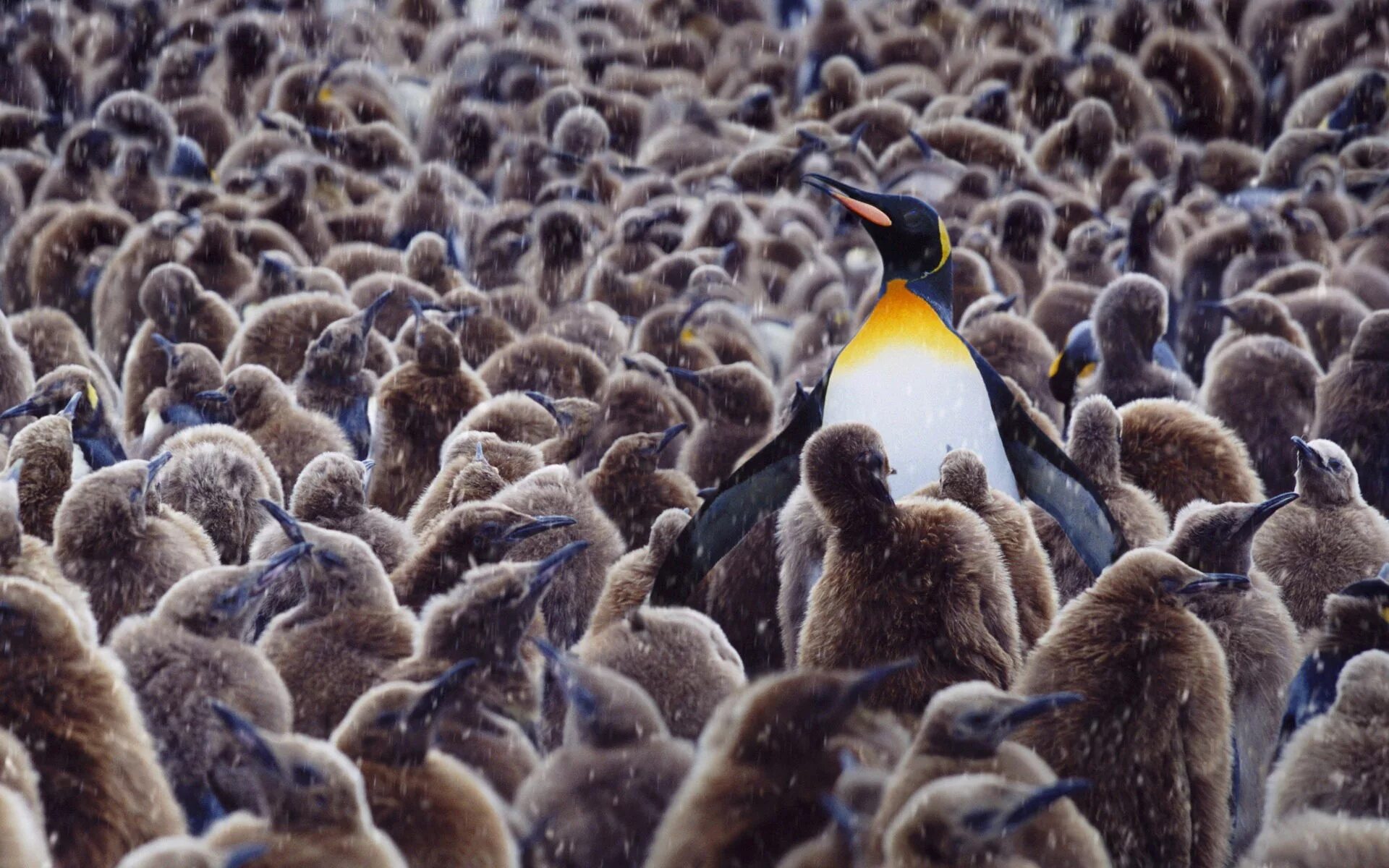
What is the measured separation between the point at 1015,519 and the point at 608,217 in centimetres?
652

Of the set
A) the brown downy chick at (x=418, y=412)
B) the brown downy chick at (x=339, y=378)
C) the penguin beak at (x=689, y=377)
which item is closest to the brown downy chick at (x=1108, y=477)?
the penguin beak at (x=689, y=377)

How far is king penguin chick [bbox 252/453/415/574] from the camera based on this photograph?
4062 mm

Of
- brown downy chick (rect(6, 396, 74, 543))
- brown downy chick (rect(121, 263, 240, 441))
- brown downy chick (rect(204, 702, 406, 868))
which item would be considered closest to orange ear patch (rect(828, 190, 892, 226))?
brown downy chick (rect(6, 396, 74, 543))

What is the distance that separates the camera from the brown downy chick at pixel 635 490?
4.41 m

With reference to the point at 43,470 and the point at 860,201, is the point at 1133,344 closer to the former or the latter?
the point at 860,201

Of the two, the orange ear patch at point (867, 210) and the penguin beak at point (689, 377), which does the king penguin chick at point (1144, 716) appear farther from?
the penguin beak at point (689, 377)

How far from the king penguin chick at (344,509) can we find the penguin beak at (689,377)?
1.24m

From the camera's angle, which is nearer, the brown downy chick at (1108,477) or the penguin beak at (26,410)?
the brown downy chick at (1108,477)

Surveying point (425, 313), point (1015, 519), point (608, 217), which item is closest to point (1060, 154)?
point (608, 217)

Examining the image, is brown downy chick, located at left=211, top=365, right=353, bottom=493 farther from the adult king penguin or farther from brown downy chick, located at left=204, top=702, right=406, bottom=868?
brown downy chick, located at left=204, top=702, right=406, bottom=868

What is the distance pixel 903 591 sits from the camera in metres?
3.02

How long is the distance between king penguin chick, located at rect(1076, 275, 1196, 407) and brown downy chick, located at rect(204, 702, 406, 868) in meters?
3.99

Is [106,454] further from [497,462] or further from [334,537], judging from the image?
[334,537]

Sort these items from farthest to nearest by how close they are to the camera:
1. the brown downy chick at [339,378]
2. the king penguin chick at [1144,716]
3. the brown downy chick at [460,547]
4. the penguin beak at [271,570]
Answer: the brown downy chick at [339,378]
the brown downy chick at [460,547]
the penguin beak at [271,570]
the king penguin chick at [1144,716]
